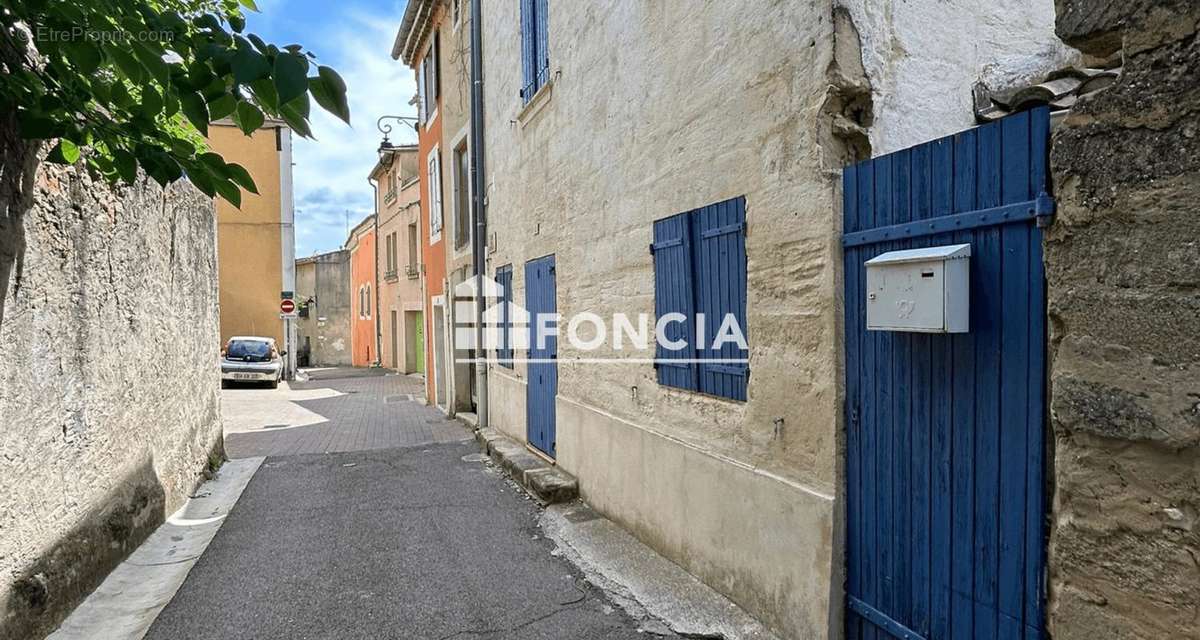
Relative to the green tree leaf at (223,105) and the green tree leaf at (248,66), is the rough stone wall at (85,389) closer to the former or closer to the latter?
the green tree leaf at (223,105)

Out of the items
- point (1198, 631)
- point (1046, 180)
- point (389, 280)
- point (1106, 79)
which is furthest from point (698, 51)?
point (389, 280)

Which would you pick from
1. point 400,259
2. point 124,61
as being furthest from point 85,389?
point 400,259

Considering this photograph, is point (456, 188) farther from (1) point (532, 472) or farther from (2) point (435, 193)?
(1) point (532, 472)

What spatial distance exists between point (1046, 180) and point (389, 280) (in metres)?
22.6

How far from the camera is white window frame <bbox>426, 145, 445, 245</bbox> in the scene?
12852mm

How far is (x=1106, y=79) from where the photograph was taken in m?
2.49

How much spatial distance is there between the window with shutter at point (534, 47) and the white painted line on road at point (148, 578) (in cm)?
505

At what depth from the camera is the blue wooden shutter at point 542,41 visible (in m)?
6.93

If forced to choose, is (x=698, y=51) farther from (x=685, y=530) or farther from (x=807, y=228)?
(x=685, y=530)

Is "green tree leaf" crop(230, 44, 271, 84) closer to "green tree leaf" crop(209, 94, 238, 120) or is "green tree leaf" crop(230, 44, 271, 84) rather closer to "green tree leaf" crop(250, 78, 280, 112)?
"green tree leaf" crop(250, 78, 280, 112)

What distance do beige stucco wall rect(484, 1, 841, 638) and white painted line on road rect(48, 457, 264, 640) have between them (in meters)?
3.02

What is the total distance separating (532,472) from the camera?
6574 mm

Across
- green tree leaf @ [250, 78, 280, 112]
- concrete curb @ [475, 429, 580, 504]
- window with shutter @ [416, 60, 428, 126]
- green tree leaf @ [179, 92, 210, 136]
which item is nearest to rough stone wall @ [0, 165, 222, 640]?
green tree leaf @ [179, 92, 210, 136]

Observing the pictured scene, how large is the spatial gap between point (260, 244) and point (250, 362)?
4098 mm
